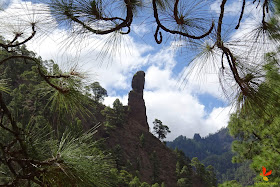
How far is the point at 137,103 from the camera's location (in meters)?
40.7

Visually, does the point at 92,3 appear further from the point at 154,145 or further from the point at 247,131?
the point at 154,145

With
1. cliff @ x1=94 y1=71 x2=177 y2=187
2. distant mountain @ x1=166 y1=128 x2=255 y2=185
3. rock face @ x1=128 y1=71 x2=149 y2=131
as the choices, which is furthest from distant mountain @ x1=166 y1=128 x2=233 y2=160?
cliff @ x1=94 y1=71 x2=177 y2=187

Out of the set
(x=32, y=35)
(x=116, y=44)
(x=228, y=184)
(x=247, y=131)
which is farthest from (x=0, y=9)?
(x=247, y=131)

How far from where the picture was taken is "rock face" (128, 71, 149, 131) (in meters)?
40.1

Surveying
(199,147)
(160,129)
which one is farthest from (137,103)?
(199,147)

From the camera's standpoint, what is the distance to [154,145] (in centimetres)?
3628

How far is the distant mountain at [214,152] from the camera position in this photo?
83.1 m

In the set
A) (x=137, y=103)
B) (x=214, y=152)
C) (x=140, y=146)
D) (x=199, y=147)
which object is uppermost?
(x=214, y=152)

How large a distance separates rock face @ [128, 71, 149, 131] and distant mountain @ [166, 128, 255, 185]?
3917 centimetres

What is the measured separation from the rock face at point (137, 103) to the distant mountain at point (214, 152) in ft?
129

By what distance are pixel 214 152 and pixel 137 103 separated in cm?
8833

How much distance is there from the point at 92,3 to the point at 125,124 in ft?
118

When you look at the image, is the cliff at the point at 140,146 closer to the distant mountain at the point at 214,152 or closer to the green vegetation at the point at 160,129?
the green vegetation at the point at 160,129

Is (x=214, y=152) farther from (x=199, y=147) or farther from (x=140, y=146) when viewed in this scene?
(x=140, y=146)
